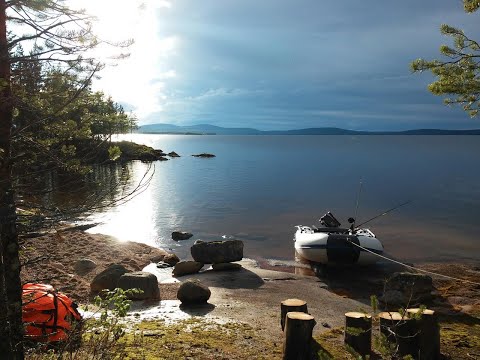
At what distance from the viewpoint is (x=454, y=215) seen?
33.3 m

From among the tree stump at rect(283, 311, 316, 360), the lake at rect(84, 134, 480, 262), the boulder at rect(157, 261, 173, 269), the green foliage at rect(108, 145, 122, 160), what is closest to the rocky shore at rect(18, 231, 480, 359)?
the boulder at rect(157, 261, 173, 269)

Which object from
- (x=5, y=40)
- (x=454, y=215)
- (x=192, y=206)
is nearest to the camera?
(x=5, y=40)

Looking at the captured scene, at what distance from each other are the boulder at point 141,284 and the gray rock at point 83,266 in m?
4.22

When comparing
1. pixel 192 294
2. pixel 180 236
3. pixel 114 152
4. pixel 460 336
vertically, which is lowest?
pixel 180 236

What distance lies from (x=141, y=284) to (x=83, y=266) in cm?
498

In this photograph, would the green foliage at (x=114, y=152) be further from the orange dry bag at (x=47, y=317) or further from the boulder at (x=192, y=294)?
the boulder at (x=192, y=294)

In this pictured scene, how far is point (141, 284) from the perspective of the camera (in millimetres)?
11922

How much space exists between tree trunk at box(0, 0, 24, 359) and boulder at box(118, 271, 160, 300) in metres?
7.32

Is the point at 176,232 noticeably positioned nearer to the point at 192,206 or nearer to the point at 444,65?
the point at 192,206

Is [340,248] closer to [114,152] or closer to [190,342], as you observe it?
[190,342]

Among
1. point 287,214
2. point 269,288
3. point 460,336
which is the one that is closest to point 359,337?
point 460,336

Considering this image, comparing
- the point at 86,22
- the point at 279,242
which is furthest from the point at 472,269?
the point at 86,22

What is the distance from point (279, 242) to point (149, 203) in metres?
18.6

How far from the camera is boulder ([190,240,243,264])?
58.3 feet
